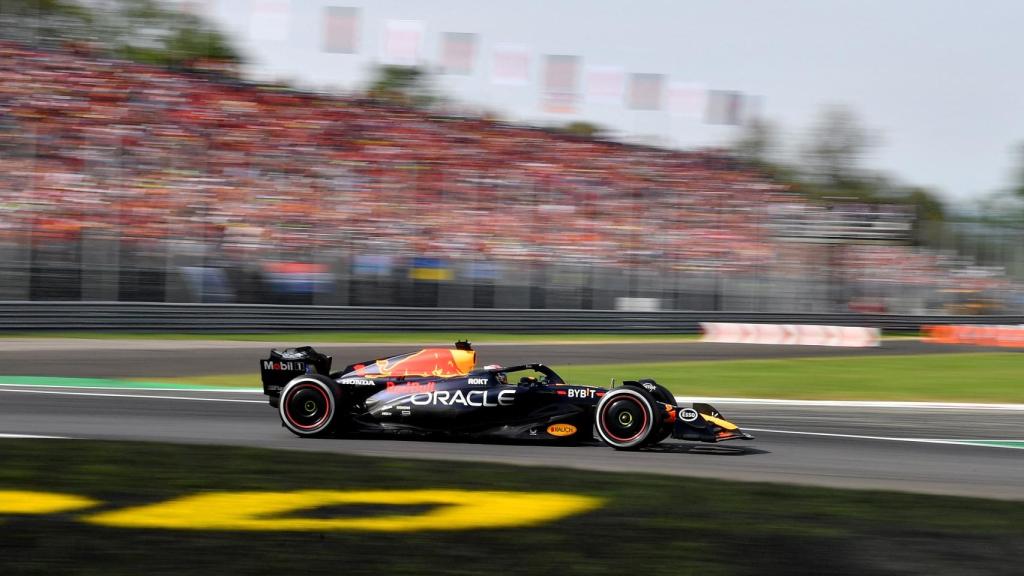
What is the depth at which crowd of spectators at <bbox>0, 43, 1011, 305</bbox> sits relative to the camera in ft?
66.7

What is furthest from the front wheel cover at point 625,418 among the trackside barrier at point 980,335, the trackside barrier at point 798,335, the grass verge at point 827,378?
the trackside barrier at point 980,335

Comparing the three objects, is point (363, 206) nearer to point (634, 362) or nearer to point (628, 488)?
point (634, 362)

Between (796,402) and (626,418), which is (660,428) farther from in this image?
(796,402)

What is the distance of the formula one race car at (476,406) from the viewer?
28.6 feet

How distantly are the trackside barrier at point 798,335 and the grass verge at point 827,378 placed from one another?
2869 mm

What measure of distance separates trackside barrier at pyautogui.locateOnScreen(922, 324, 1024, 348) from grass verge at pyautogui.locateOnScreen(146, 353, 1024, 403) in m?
5.60

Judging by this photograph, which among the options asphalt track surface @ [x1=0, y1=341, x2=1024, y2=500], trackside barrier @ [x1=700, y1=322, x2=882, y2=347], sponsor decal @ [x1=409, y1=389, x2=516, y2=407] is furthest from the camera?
trackside barrier @ [x1=700, y1=322, x2=882, y2=347]

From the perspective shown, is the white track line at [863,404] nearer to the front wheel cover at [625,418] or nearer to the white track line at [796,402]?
the white track line at [796,402]

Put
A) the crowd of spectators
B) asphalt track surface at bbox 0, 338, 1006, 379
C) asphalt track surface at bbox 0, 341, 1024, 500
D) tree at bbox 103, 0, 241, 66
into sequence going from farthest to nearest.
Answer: tree at bbox 103, 0, 241, 66
the crowd of spectators
asphalt track surface at bbox 0, 338, 1006, 379
asphalt track surface at bbox 0, 341, 1024, 500

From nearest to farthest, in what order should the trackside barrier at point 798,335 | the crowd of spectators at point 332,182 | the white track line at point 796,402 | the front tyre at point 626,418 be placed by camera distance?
the front tyre at point 626,418, the white track line at point 796,402, the crowd of spectators at point 332,182, the trackside barrier at point 798,335

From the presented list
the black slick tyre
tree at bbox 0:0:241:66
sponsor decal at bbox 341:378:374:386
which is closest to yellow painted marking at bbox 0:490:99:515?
sponsor decal at bbox 341:378:374:386

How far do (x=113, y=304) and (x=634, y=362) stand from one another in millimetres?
8832

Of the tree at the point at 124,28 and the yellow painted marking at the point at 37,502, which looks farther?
the tree at the point at 124,28

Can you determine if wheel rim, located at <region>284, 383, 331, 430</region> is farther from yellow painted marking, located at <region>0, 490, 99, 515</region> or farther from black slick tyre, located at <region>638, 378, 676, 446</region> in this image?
yellow painted marking, located at <region>0, 490, 99, 515</region>
